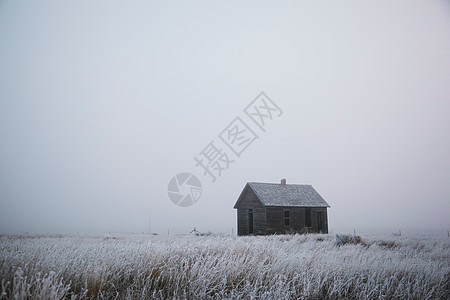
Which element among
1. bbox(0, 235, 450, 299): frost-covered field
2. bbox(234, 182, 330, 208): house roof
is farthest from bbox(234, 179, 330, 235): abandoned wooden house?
bbox(0, 235, 450, 299): frost-covered field

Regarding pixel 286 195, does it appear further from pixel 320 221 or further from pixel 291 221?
pixel 320 221

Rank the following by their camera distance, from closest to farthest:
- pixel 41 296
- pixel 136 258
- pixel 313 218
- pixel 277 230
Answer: pixel 41 296 < pixel 136 258 < pixel 277 230 < pixel 313 218

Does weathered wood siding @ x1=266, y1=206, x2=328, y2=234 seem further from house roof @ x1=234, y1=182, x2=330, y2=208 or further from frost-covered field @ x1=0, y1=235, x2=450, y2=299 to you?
frost-covered field @ x1=0, y1=235, x2=450, y2=299

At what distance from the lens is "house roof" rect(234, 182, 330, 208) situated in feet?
88.6

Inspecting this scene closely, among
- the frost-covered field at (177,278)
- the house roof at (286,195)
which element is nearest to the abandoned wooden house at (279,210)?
the house roof at (286,195)

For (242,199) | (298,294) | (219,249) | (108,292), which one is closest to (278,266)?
(298,294)

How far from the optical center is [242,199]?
1158 inches

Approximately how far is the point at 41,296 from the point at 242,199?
26.8 meters

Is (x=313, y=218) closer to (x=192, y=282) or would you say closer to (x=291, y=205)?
(x=291, y=205)

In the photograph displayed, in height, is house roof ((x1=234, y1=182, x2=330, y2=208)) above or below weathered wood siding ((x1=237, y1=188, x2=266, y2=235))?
above

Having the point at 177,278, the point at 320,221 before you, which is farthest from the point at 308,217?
the point at 177,278

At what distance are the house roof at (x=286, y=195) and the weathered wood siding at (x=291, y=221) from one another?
1.67 feet

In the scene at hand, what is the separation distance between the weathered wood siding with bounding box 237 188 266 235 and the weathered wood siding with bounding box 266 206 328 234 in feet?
1.77

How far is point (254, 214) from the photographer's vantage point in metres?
27.2
